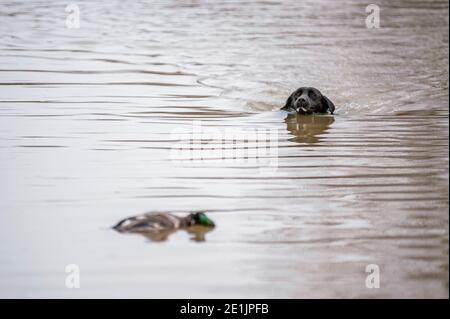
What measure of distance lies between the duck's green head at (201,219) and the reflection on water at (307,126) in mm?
3268

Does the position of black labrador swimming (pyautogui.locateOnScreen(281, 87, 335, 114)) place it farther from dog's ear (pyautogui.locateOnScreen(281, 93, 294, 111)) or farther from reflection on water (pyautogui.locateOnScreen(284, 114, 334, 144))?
reflection on water (pyautogui.locateOnScreen(284, 114, 334, 144))

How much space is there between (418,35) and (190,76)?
5810 millimetres

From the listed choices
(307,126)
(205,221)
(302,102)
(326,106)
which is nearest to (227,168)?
(205,221)

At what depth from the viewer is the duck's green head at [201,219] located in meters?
6.45

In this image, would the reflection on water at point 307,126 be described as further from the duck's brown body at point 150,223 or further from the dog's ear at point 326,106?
the duck's brown body at point 150,223

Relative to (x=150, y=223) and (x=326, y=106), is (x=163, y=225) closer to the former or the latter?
(x=150, y=223)

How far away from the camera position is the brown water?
582 centimetres

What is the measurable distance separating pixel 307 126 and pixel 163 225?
14.7ft

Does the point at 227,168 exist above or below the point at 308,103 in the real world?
below

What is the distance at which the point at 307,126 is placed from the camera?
10.7 m

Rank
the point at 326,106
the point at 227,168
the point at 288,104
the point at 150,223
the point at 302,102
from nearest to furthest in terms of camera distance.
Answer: the point at 150,223 → the point at 227,168 → the point at 302,102 → the point at 326,106 → the point at 288,104

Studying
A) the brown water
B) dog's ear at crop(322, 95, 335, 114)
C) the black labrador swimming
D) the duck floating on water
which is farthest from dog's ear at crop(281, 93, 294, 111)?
the duck floating on water

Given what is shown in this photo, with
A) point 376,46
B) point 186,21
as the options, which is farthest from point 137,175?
point 186,21

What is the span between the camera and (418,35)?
1812 centimetres
